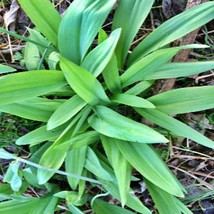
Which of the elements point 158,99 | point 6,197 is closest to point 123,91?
point 158,99

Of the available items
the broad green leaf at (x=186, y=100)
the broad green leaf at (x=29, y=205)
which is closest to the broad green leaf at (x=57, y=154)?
the broad green leaf at (x=29, y=205)

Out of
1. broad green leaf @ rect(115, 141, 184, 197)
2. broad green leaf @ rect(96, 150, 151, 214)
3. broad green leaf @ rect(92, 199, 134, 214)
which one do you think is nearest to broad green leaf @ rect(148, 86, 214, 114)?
broad green leaf @ rect(115, 141, 184, 197)

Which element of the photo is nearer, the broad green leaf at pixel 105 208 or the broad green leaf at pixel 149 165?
the broad green leaf at pixel 149 165

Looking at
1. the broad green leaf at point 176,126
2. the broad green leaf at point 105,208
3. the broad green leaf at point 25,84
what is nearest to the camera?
the broad green leaf at point 25,84

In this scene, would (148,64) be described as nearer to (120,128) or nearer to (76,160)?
(120,128)

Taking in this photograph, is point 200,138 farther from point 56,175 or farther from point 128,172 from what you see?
point 56,175

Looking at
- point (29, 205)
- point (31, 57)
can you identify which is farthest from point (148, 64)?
point (29, 205)

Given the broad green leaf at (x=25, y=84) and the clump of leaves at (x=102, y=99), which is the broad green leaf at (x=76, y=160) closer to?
the clump of leaves at (x=102, y=99)
